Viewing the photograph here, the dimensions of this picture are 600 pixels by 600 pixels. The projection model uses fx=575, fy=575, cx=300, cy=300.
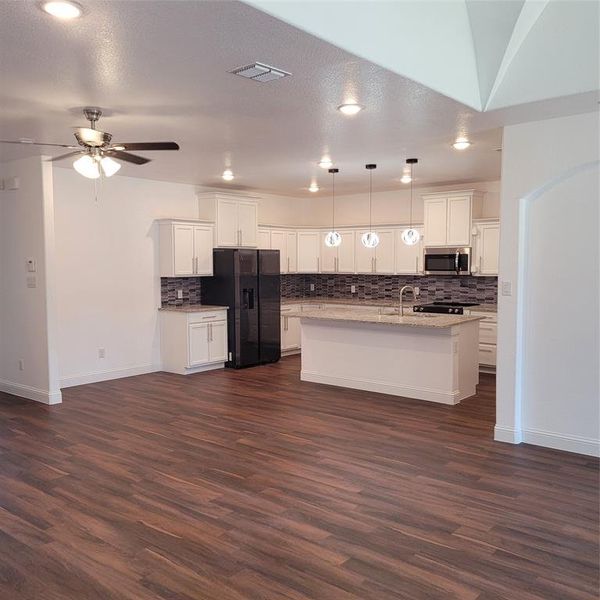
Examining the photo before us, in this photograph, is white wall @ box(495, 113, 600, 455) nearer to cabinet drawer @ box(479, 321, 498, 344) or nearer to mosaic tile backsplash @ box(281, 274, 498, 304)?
cabinet drawer @ box(479, 321, 498, 344)

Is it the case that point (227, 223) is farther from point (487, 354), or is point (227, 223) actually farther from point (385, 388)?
Answer: point (487, 354)

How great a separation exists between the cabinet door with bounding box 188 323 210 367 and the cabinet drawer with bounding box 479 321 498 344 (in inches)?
147

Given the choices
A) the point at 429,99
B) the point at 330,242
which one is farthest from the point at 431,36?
the point at 330,242

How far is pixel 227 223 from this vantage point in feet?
27.7

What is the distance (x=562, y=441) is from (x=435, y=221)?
420 cm

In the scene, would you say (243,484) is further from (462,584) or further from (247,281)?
(247,281)

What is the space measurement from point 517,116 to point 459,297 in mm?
4430

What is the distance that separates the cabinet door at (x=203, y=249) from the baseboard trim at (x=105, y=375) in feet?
4.94

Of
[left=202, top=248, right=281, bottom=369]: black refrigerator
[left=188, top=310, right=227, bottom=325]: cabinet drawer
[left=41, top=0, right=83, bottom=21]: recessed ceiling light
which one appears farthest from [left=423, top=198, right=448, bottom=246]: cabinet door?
[left=41, top=0, right=83, bottom=21]: recessed ceiling light

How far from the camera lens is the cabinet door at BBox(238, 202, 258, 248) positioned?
866 centimetres

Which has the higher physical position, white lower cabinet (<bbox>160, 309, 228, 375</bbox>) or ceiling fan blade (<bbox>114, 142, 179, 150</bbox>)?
ceiling fan blade (<bbox>114, 142, 179, 150</bbox>)

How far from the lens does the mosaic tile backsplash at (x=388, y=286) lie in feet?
27.3

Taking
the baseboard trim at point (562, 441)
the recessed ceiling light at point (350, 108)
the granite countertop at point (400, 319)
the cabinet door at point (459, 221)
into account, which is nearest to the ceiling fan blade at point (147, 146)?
the recessed ceiling light at point (350, 108)

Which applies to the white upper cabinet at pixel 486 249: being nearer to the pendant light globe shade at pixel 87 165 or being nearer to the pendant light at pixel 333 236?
the pendant light at pixel 333 236
